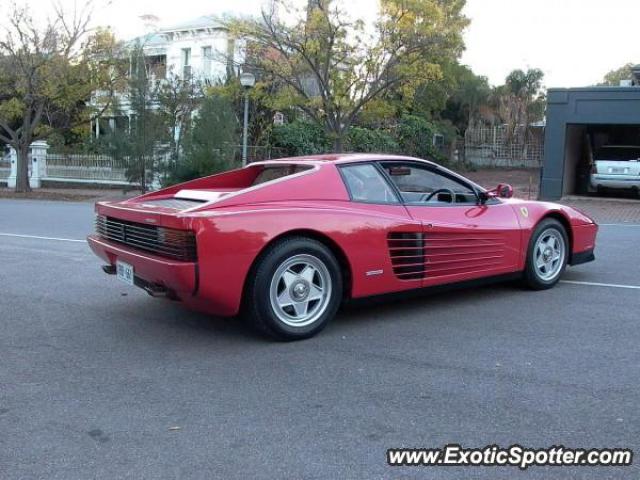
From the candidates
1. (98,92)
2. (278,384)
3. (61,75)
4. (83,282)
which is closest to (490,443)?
(278,384)

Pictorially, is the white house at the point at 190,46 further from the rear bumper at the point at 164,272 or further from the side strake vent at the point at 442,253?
the rear bumper at the point at 164,272

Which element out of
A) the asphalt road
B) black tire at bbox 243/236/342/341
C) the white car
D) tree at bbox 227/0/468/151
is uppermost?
tree at bbox 227/0/468/151

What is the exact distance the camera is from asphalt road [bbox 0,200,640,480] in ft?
10.8

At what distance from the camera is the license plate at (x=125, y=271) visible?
17.6 feet

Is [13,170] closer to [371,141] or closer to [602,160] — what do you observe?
[371,141]

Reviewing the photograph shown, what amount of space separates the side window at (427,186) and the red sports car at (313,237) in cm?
1

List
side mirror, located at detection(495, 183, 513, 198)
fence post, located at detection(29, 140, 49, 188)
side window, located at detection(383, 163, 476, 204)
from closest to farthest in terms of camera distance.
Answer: side window, located at detection(383, 163, 476, 204) < side mirror, located at detection(495, 183, 513, 198) < fence post, located at detection(29, 140, 49, 188)

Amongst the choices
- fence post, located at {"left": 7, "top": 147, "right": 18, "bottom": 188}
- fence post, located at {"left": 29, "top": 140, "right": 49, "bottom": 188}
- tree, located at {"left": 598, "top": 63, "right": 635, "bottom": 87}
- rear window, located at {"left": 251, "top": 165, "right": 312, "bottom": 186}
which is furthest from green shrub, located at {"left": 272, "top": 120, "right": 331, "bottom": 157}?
tree, located at {"left": 598, "top": 63, "right": 635, "bottom": 87}

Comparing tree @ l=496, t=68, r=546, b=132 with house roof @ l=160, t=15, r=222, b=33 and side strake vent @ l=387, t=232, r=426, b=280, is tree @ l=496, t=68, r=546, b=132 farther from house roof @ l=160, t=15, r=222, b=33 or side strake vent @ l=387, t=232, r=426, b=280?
side strake vent @ l=387, t=232, r=426, b=280

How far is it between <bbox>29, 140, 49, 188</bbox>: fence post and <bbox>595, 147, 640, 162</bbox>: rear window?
2208 centimetres

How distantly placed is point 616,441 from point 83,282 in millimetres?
5781

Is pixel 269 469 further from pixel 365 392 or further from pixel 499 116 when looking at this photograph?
pixel 499 116

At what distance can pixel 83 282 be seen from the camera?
295 inches

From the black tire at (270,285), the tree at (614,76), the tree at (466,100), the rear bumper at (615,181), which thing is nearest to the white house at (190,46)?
the tree at (466,100)
